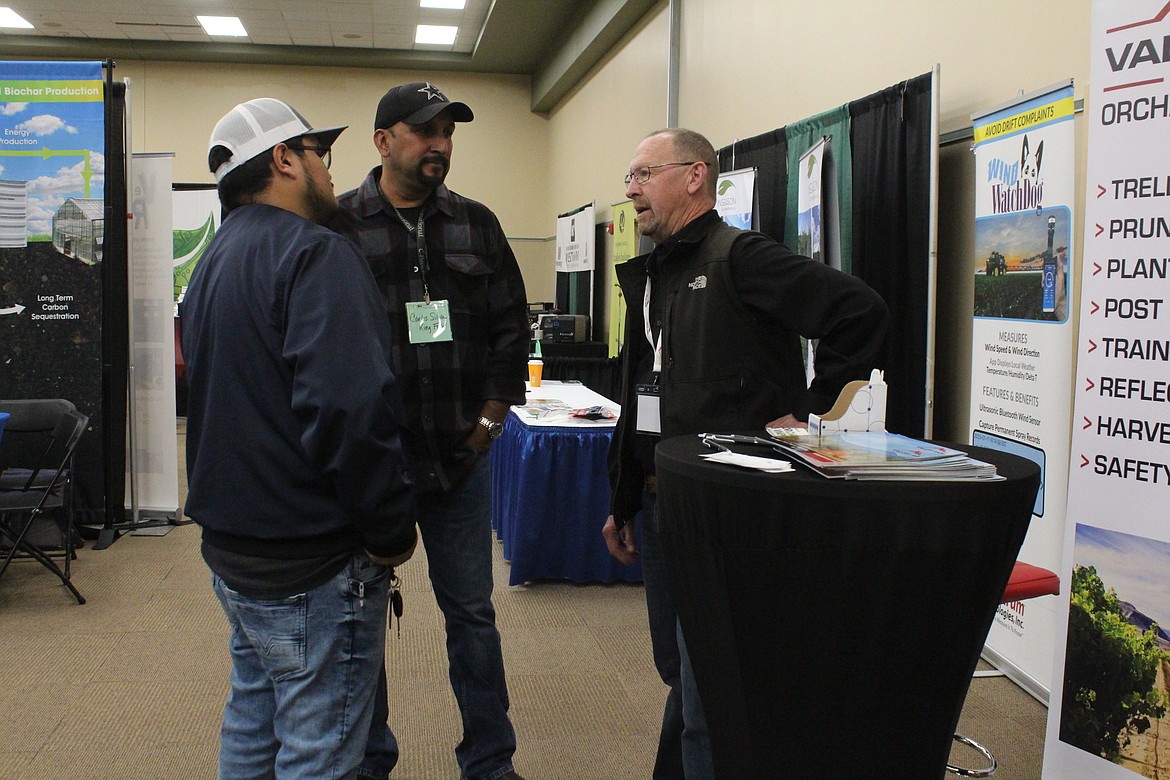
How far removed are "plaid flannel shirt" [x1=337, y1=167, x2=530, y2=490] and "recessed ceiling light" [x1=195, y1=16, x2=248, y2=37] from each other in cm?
785

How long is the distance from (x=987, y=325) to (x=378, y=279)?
78.5 inches

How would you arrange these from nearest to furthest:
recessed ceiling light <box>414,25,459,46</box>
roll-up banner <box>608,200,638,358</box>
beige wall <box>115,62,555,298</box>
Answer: roll-up banner <box>608,200,638,358</box>, recessed ceiling light <box>414,25,459,46</box>, beige wall <box>115,62,555,298</box>

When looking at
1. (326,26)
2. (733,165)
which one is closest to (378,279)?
(733,165)

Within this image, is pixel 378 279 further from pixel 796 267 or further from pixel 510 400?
pixel 796 267

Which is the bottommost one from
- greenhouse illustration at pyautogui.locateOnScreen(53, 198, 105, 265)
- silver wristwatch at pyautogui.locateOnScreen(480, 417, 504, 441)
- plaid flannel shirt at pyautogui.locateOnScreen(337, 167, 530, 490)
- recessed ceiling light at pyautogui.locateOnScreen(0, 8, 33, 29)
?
silver wristwatch at pyautogui.locateOnScreen(480, 417, 504, 441)

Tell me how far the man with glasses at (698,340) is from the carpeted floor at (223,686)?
73 cm

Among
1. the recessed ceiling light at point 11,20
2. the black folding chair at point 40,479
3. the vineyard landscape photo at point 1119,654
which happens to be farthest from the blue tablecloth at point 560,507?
the recessed ceiling light at point 11,20

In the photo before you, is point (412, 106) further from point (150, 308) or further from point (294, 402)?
A: point (150, 308)

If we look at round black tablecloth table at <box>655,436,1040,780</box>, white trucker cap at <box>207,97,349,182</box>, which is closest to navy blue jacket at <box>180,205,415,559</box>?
white trucker cap at <box>207,97,349,182</box>

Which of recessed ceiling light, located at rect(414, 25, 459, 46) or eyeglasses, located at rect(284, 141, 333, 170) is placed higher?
recessed ceiling light, located at rect(414, 25, 459, 46)

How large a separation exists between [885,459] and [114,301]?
14.7ft

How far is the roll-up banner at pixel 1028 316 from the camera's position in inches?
106

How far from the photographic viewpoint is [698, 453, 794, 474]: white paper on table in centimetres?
124

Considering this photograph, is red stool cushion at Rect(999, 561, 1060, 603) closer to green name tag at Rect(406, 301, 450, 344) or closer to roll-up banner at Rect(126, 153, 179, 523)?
green name tag at Rect(406, 301, 450, 344)
